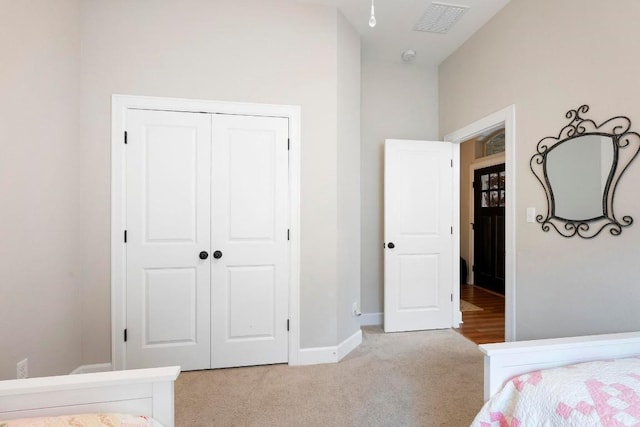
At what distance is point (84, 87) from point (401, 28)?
2.70m

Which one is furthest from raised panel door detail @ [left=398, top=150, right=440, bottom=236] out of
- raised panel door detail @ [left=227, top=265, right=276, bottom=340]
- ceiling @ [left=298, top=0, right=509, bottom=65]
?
raised panel door detail @ [left=227, top=265, right=276, bottom=340]

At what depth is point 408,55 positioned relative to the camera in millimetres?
3188

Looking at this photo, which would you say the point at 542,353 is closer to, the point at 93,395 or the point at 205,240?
the point at 93,395

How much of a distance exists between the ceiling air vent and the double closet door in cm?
159

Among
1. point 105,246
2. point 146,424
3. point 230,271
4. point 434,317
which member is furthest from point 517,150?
point 105,246

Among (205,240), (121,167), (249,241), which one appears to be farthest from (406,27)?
(121,167)

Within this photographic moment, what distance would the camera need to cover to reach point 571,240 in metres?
1.94

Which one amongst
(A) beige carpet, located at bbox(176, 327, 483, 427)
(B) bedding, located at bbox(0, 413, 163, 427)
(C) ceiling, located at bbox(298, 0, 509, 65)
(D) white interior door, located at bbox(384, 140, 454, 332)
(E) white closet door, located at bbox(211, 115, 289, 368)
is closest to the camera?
(B) bedding, located at bbox(0, 413, 163, 427)

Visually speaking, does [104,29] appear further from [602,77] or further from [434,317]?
[434,317]

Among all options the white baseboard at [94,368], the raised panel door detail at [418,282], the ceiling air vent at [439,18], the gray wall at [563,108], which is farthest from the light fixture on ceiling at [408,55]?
the white baseboard at [94,368]

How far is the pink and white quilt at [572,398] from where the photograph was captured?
2.64 feet

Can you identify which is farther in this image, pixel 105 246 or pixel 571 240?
pixel 105 246

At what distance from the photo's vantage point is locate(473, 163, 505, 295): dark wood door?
4.48 meters

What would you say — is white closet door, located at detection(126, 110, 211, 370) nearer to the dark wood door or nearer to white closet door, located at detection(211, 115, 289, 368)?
white closet door, located at detection(211, 115, 289, 368)
